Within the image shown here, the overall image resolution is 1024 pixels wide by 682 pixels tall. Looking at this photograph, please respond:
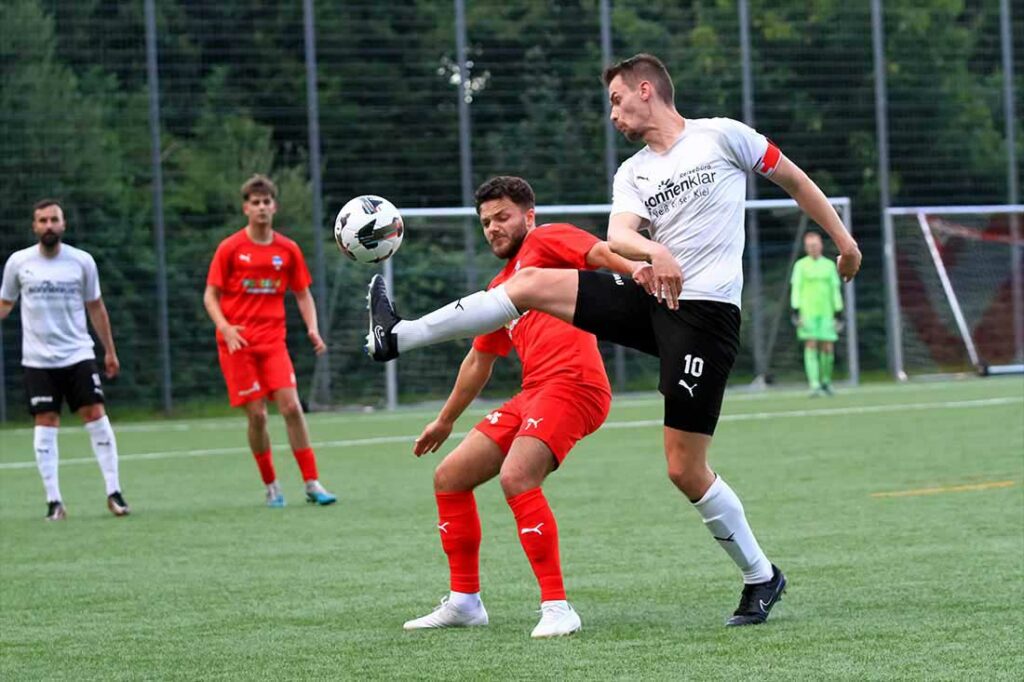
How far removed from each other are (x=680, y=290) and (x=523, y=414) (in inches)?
34.9

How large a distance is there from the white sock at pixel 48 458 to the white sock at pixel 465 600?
5528mm

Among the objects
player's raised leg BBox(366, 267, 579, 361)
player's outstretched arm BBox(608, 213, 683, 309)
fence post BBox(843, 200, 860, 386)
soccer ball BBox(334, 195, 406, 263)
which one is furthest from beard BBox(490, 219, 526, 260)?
fence post BBox(843, 200, 860, 386)

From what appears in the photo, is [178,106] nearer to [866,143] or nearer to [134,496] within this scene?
[866,143]

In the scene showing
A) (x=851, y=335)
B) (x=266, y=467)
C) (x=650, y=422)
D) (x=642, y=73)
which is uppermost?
(x=642, y=73)

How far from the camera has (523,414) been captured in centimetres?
642

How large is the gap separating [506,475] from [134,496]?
277 inches

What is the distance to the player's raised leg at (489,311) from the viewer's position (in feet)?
19.9

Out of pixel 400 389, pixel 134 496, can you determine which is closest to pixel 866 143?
pixel 400 389

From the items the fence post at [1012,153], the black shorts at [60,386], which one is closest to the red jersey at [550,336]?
the black shorts at [60,386]

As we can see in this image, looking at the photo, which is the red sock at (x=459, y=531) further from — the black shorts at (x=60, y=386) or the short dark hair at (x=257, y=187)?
the black shorts at (x=60, y=386)

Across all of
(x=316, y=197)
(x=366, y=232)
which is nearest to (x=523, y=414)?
(x=366, y=232)

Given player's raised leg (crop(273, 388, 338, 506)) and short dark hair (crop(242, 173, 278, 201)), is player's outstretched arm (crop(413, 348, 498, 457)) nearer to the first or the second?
player's raised leg (crop(273, 388, 338, 506))

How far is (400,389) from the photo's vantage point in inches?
923

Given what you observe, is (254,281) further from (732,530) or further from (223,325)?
(732,530)
